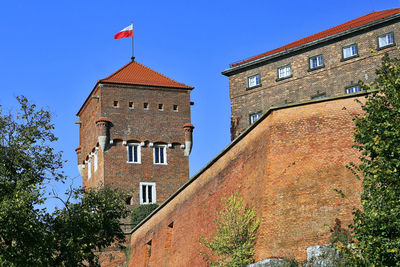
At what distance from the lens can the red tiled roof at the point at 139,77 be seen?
177 ft

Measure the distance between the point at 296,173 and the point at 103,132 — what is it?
28.3m

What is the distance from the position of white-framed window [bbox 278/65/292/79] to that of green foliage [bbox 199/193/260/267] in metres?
20.2

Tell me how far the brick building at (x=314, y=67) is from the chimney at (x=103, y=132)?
951cm

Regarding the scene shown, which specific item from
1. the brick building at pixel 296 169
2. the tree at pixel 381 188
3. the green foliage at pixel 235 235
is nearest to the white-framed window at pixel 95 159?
the brick building at pixel 296 169

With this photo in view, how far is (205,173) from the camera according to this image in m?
32.2

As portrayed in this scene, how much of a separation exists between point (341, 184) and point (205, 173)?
929 centimetres

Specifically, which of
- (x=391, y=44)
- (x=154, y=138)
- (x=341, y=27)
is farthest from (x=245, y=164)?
(x=154, y=138)

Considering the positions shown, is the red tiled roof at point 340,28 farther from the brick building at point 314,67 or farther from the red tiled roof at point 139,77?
the red tiled roof at point 139,77

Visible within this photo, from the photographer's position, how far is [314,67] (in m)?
45.2

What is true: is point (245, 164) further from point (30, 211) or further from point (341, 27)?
point (341, 27)

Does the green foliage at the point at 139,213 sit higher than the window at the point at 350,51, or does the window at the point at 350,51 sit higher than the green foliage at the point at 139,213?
the window at the point at 350,51

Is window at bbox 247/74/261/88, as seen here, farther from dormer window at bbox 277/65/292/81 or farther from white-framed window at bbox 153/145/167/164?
white-framed window at bbox 153/145/167/164

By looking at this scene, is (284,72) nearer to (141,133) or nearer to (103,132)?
(141,133)

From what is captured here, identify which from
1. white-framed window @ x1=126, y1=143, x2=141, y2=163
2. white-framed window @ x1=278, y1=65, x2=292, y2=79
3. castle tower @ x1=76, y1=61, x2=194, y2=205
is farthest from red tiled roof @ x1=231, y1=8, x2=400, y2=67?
white-framed window @ x1=126, y1=143, x2=141, y2=163
